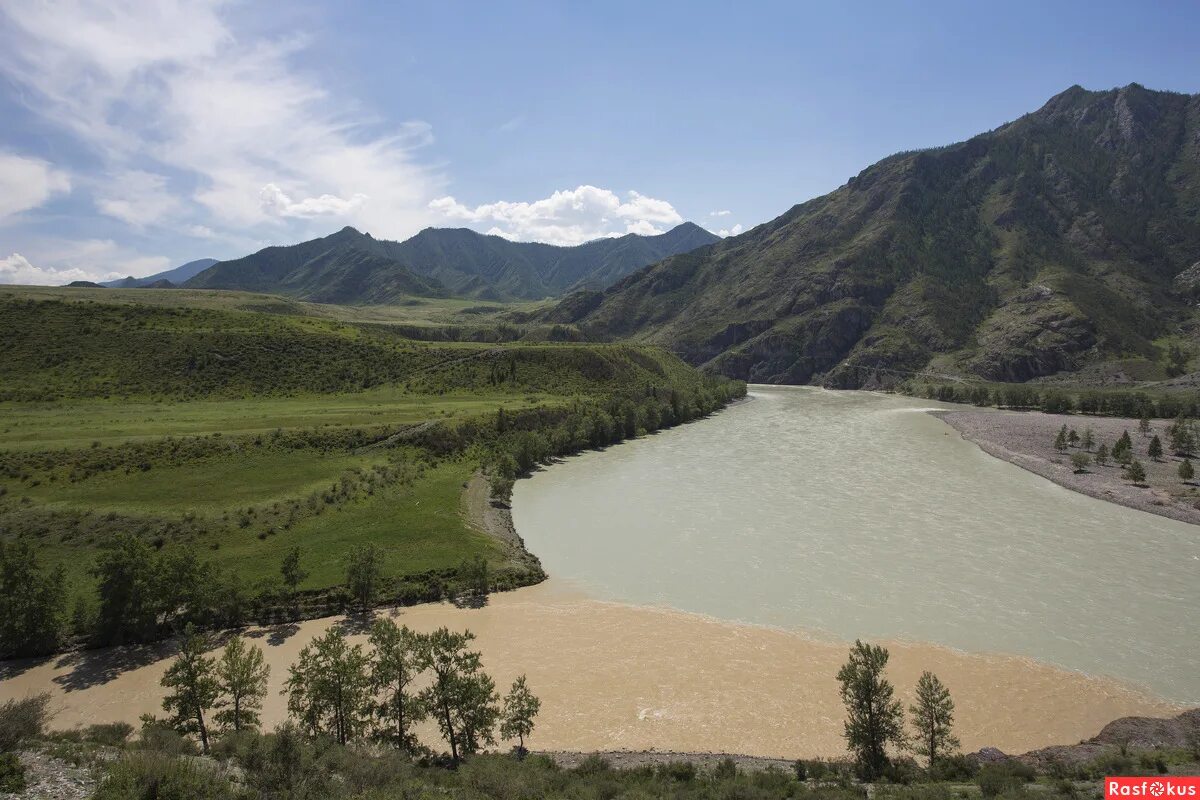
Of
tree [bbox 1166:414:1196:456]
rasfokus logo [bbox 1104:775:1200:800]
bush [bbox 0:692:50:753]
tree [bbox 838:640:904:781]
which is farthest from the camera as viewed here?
tree [bbox 1166:414:1196:456]

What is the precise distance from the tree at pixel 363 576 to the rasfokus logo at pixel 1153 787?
42885 mm

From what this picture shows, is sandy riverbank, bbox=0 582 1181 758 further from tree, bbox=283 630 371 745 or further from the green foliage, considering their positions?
the green foliage

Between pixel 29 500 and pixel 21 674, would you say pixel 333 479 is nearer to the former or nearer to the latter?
pixel 29 500

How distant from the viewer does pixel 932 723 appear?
1065 inches

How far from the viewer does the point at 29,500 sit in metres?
53.1

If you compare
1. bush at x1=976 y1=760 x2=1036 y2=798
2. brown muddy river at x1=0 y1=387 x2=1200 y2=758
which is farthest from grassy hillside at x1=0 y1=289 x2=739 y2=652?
bush at x1=976 y1=760 x2=1036 y2=798

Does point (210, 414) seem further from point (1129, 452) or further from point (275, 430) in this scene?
point (1129, 452)

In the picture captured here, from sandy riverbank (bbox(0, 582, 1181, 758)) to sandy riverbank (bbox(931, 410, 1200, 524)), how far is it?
47847 millimetres

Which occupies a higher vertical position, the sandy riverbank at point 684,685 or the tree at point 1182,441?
the tree at point 1182,441

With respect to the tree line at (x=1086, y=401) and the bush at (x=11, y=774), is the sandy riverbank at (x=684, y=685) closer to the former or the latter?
the bush at (x=11, y=774)

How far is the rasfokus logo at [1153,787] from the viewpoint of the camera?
2106 cm

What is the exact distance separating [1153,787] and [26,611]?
58.4 m

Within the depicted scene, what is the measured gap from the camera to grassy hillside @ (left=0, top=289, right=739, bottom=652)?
51000 millimetres

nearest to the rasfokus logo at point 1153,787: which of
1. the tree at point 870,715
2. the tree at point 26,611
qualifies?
the tree at point 870,715
